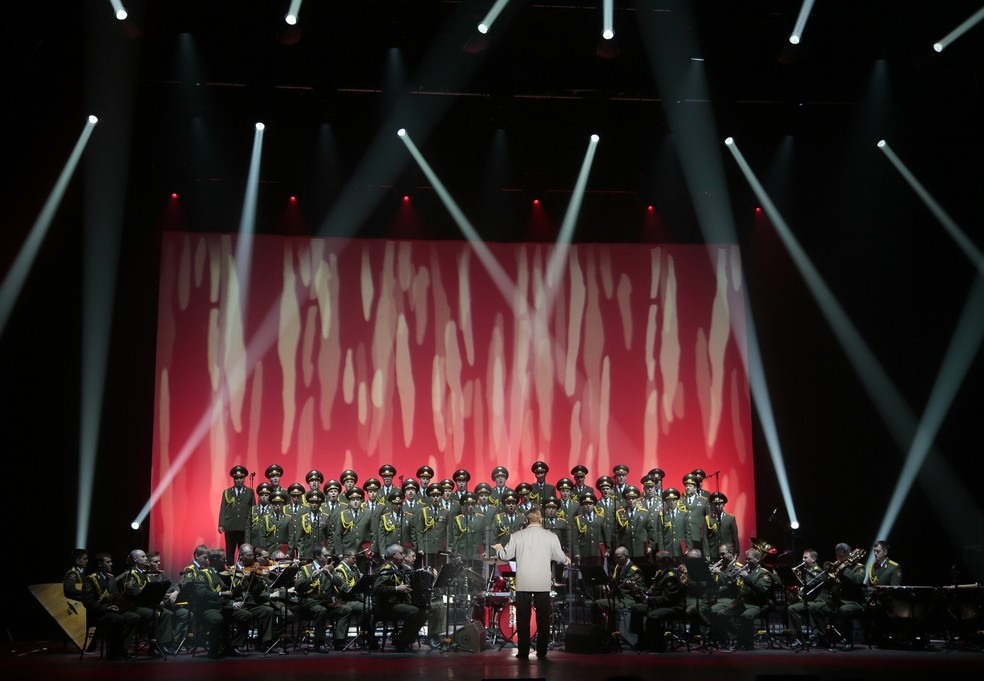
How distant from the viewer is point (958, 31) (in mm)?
11352

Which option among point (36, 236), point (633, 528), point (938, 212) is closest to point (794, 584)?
point (633, 528)

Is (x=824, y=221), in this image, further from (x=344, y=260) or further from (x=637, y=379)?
(x=344, y=260)

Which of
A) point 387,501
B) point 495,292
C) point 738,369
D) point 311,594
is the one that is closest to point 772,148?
point 738,369

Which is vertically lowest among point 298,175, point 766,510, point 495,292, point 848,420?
point 766,510

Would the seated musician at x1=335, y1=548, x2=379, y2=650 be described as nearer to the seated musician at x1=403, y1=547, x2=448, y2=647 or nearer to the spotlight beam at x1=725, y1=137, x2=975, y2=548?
the seated musician at x1=403, y1=547, x2=448, y2=647

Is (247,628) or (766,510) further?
(766,510)

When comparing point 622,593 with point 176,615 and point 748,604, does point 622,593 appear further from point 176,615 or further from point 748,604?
point 176,615

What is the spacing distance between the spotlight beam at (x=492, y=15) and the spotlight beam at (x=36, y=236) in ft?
17.1

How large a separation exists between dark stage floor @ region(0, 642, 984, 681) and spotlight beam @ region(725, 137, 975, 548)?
117 inches

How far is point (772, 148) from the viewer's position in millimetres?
13945

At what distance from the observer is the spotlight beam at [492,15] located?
1133 cm

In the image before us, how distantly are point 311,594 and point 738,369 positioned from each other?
7.38 meters

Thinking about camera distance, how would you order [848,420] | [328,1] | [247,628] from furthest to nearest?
[848,420] < [328,1] < [247,628]

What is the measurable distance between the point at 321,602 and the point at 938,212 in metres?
9.39
